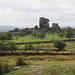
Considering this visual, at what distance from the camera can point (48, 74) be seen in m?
14.8

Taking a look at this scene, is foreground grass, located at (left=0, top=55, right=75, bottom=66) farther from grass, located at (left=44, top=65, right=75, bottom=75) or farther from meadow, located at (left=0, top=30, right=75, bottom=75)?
grass, located at (left=44, top=65, right=75, bottom=75)

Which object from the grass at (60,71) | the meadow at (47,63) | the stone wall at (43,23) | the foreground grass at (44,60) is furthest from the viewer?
the stone wall at (43,23)

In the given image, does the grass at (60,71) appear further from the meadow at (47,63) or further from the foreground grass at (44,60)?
the foreground grass at (44,60)

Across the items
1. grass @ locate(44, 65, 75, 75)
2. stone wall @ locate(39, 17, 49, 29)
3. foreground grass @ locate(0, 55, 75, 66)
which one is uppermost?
stone wall @ locate(39, 17, 49, 29)

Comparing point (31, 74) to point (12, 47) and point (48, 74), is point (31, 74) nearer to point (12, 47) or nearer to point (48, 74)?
point (48, 74)

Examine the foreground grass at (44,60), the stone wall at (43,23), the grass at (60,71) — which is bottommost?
the foreground grass at (44,60)

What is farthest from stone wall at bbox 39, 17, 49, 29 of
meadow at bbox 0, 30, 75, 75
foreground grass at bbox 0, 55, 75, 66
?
foreground grass at bbox 0, 55, 75, 66

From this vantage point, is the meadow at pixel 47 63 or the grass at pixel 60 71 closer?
the grass at pixel 60 71

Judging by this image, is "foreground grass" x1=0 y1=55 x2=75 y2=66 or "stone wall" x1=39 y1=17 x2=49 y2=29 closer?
"foreground grass" x1=0 y1=55 x2=75 y2=66

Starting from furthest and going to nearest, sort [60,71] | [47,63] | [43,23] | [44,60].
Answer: [43,23]
[44,60]
[47,63]
[60,71]

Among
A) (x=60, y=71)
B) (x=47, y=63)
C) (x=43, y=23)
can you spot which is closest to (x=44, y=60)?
(x=47, y=63)

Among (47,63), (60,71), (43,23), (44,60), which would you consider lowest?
(44,60)

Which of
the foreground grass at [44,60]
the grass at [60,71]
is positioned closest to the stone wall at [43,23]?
the foreground grass at [44,60]

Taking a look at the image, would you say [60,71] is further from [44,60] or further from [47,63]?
[44,60]
